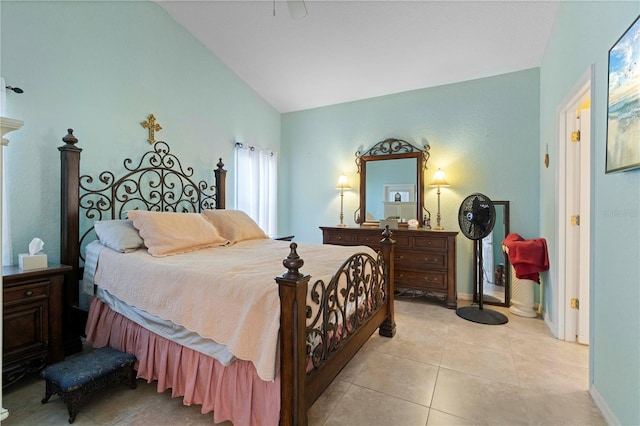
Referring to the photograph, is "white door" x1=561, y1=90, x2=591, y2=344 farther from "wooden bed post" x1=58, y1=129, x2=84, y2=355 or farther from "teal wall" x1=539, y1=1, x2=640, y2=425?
"wooden bed post" x1=58, y1=129, x2=84, y2=355

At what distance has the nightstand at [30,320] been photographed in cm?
180

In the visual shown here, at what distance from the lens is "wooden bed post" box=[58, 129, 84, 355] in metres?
2.27

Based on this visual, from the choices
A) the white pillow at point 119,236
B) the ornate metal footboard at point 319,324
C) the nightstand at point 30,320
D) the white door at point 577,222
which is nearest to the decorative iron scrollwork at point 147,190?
the white pillow at point 119,236

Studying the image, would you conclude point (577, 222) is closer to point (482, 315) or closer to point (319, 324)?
point (482, 315)

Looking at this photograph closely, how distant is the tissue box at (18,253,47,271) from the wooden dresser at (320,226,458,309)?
3.15m

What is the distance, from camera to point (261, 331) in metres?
1.39

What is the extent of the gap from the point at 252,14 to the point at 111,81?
5.03 ft

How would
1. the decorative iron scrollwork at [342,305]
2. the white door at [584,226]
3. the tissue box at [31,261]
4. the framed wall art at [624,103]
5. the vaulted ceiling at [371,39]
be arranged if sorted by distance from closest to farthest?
the framed wall art at [624,103] → the decorative iron scrollwork at [342,305] → the tissue box at [31,261] → the white door at [584,226] → the vaulted ceiling at [371,39]

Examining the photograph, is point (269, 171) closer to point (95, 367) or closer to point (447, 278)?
point (447, 278)

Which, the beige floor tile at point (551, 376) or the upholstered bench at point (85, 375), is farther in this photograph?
the beige floor tile at point (551, 376)

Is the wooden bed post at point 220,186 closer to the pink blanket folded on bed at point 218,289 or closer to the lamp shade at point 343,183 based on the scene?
the pink blanket folded on bed at point 218,289

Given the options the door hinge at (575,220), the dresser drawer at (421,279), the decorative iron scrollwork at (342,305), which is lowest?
the dresser drawer at (421,279)

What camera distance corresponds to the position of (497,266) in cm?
353

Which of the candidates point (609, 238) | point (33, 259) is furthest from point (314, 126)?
point (609, 238)
